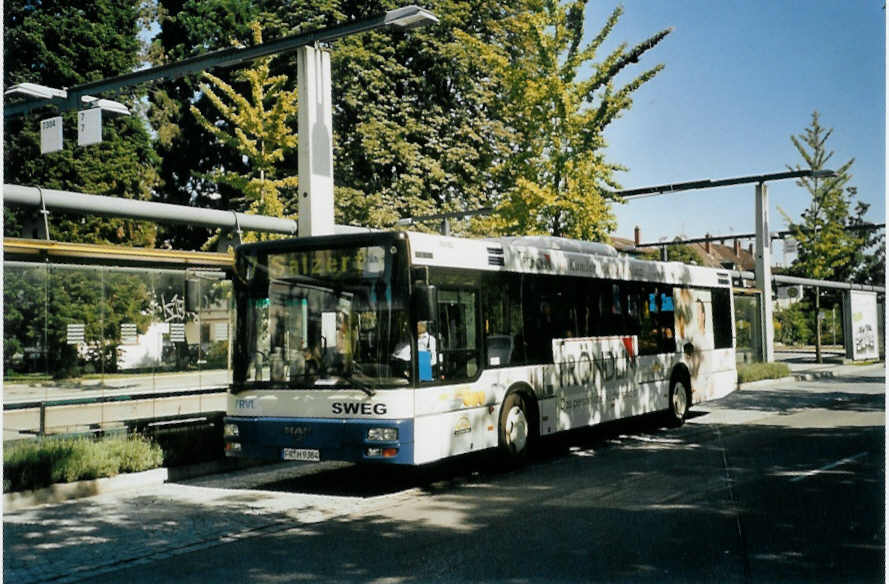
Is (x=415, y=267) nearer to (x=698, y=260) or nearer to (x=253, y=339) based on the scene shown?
(x=253, y=339)

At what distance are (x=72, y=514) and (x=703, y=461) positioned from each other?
7.93m

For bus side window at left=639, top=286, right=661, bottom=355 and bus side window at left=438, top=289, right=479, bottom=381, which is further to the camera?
bus side window at left=639, top=286, right=661, bottom=355

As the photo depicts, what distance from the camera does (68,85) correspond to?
35.3 meters

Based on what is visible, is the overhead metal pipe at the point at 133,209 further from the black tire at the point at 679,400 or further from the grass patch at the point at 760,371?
the grass patch at the point at 760,371

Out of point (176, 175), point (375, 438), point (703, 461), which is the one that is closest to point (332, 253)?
point (375, 438)

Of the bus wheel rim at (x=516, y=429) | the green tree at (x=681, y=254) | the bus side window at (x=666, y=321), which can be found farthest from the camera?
the green tree at (x=681, y=254)

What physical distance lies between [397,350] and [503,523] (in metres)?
2.50

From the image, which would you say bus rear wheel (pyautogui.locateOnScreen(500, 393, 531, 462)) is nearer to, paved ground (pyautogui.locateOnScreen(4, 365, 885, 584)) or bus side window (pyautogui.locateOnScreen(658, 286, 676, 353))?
paved ground (pyautogui.locateOnScreen(4, 365, 885, 584))

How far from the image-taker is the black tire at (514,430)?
11.9 meters

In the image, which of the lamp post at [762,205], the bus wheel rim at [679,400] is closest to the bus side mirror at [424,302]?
the bus wheel rim at [679,400]

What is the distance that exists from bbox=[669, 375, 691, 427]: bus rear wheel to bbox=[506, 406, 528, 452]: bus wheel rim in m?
5.39

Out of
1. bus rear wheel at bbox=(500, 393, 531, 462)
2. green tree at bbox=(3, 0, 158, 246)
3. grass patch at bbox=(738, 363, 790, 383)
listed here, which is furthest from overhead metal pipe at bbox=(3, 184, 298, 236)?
green tree at bbox=(3, 0, 158, 246)

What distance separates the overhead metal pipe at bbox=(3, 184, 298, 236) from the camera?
13688 millimetres

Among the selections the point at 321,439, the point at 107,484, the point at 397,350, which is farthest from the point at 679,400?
the point at 107,484
